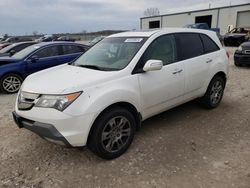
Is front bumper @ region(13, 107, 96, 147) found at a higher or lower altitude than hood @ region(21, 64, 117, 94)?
lower

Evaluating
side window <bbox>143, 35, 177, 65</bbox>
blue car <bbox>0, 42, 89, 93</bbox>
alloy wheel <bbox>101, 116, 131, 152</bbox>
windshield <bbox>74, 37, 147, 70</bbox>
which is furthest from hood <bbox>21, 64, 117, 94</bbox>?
blue car <bbox>0, 42, 89, 93</bbox>

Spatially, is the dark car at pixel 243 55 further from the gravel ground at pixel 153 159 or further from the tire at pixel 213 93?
the gravel ground at pixel 153 159

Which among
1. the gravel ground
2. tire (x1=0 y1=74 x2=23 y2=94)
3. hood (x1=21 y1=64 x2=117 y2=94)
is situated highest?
hood (x1=21 y1=64 x2=117 y2=94)

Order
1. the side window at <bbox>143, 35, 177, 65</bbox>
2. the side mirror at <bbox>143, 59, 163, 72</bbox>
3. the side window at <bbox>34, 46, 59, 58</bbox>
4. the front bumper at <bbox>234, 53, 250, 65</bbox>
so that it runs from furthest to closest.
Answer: the front bumper at <bbox>234, 53, 250, 65</bbox> < the side window at <bbox>34, 46, 59, 58</bbox> < the side window at <bbox>143, 35, 177, 65</bbox> < the side mirror at <bbox>143, 59, 163, 72</bbox>

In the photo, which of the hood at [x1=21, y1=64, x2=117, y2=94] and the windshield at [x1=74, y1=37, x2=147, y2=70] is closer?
the hood at [x1=21, y1=64, x2=117, y2=94]

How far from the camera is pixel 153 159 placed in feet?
11.1

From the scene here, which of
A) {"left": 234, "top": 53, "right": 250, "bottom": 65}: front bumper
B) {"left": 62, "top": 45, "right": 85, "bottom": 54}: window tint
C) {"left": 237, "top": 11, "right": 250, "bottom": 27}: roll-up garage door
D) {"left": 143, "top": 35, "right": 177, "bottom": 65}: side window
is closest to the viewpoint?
{"left": 143, "top": 35, "right": 177, "bottom": 65}: side window

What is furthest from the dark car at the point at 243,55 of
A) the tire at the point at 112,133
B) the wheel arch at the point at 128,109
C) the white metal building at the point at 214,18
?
the white metal building at the point at 214,18

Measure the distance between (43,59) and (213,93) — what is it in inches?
207

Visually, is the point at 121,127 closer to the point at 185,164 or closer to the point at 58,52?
the point at 185,164

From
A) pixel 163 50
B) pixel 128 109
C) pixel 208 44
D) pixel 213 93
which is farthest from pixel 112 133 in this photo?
pixel 208 44

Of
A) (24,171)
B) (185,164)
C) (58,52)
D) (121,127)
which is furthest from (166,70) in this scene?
(58,52)

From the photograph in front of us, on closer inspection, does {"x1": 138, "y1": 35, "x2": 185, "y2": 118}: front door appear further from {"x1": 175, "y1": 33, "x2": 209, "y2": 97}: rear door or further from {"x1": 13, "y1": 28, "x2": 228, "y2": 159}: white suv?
{"x1": 175, "y1": 33, "x2": 209, "y2": 97}: rear door

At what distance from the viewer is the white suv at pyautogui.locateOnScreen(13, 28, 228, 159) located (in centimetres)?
296
